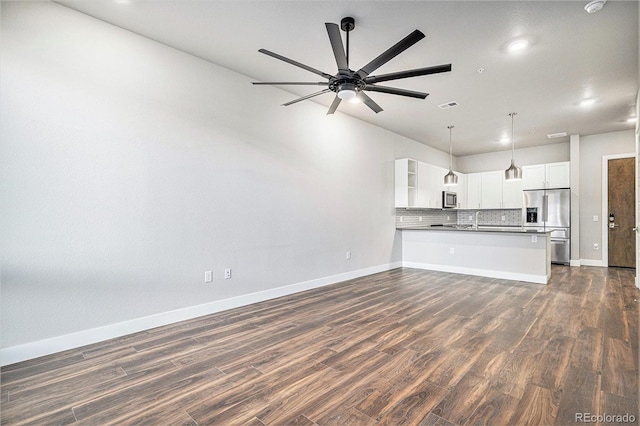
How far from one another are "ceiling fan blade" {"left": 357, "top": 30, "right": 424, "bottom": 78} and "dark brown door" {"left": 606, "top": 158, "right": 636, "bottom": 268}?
23.7 ft

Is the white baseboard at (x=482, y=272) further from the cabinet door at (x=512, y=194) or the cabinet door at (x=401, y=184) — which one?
the cabinet door at (x=512, y=194)

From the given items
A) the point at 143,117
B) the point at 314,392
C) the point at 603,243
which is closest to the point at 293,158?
the point at 143,117

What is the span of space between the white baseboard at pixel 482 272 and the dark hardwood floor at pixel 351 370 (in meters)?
1.25

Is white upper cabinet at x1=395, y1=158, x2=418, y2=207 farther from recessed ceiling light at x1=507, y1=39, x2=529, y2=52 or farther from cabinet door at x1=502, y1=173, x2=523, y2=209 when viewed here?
recessed ceiling light at x1=507, y1=39, x2=529, y2=52

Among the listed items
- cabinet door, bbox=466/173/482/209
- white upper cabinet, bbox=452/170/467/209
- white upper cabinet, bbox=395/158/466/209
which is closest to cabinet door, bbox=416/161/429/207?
white upper cabinet, bbox=395/158/466/209

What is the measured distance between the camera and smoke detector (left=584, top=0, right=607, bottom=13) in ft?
8.36

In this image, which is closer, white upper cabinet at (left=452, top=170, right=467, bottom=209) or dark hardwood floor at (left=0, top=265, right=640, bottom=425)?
dark hardwood floor at (left=0, top=265, right=640, bottom=425)

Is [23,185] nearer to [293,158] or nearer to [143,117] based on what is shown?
[143,117]

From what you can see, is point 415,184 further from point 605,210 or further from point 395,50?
point 395,50

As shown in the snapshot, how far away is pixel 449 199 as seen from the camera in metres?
7.86

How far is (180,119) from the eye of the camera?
3414 millimetres

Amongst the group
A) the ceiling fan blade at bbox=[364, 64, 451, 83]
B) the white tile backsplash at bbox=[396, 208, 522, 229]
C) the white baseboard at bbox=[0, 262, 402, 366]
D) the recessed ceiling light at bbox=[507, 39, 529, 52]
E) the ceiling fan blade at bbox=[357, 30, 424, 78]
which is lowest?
the white baseboard at bbox=[0, 262, 402, 366]

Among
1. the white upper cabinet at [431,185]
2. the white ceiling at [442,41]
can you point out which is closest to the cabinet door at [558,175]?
the white ceiling at [442,41]

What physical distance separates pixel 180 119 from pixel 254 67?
3.80 feet
